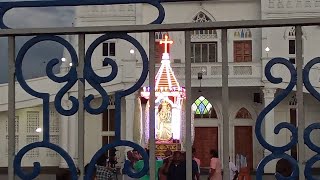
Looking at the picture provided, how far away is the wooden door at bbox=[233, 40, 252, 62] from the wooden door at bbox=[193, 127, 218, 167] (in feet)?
11.0

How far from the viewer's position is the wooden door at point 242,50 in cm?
2692

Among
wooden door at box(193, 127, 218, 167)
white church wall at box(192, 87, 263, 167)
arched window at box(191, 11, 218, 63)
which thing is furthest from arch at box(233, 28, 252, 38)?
wooden door at box(193, 127, 218, 167)

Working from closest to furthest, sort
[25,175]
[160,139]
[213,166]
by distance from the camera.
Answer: [25,175], [213,166], [160,139]

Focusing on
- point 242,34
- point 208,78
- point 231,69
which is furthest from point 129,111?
point 242,34

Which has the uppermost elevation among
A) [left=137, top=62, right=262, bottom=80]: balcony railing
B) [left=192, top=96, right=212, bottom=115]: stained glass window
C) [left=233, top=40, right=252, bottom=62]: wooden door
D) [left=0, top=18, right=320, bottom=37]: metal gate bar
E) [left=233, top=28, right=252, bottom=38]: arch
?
[left=233, top=28, right=252, bottom=38]: arch

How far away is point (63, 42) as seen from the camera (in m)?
2.34

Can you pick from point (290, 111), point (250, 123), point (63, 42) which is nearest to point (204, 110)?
point (250, 123)

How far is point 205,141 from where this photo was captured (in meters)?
26.5

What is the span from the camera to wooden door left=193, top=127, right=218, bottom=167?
2638 cm

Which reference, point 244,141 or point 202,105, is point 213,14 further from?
point 244,141

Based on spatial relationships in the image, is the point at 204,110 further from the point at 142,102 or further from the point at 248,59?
the point at 142,102

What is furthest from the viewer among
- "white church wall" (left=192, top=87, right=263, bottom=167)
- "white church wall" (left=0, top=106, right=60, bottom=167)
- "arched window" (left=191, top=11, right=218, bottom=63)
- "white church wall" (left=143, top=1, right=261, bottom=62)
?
"arched window" (left=191, top=11, right=218, bottom=63)

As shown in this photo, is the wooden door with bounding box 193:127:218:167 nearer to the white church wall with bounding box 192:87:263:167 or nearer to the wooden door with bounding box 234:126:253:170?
the white church wall with bounding box 192:87:263:167

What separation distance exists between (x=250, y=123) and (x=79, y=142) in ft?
81.1
